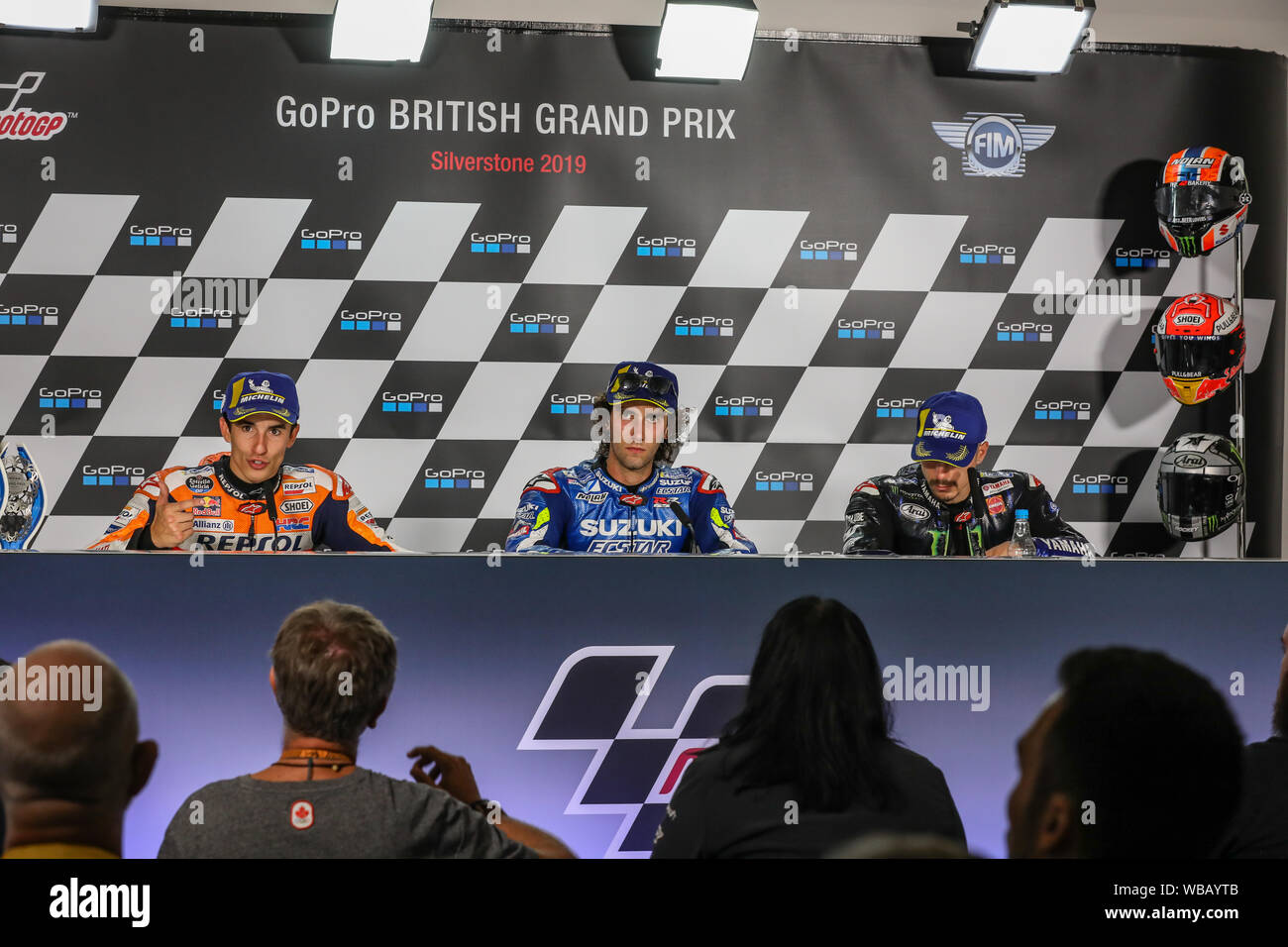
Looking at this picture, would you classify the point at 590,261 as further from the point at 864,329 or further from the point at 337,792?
the point at 337,792

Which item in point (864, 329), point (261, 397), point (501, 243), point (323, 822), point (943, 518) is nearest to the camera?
point (323, 822)

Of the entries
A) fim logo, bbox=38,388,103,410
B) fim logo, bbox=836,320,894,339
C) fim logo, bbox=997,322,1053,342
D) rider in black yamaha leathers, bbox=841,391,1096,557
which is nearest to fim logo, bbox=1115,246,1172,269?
fim logo, bbox=997,322,1053,342

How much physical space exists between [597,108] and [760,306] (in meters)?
0.88

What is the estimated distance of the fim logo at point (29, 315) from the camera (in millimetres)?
3883

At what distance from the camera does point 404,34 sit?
3.97 meters

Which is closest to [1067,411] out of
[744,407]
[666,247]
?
[744,407]

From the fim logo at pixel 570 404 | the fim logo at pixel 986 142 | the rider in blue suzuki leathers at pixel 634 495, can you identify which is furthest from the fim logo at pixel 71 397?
the fim logo at pixel 986 142

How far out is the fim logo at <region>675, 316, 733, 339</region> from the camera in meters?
4.10

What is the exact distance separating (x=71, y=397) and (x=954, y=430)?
111 inches

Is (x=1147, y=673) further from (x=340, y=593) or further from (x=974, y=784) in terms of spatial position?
(x=340, y=593)

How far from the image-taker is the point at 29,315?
3.89m

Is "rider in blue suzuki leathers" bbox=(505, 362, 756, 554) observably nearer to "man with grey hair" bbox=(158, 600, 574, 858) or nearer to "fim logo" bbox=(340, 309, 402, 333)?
"fim logo" bbox=(340, 309, 402, 333)

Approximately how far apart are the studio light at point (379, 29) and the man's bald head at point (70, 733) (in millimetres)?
2771

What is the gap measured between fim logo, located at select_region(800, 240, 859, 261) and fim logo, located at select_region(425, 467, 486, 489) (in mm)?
1372
